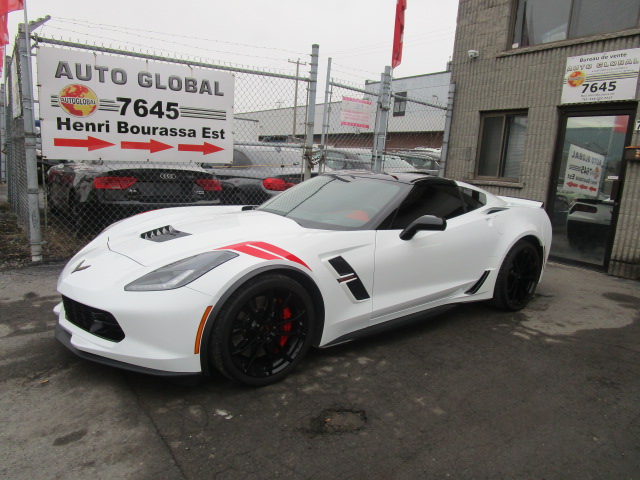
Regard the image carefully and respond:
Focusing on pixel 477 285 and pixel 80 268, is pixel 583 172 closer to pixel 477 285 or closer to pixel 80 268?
pixel 477 285

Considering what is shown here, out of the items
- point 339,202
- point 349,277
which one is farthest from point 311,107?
point 349,277

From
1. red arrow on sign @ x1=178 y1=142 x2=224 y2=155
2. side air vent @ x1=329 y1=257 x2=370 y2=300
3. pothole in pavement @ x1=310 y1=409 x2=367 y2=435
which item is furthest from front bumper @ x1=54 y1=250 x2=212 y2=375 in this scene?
red arrow on sign @ x1=178 y1=142 x2=224 y2=155

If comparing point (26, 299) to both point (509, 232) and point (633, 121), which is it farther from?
point (633, 121)

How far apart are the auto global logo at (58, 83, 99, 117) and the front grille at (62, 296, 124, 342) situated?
9.96ft

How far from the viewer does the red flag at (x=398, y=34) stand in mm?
7399

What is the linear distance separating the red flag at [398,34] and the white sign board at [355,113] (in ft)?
3.83

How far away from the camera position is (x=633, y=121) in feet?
19.2

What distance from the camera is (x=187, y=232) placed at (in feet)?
10.1

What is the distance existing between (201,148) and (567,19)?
18.5ft

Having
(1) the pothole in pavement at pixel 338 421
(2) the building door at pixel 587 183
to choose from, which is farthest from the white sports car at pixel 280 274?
(2) the building door at pixel 587 183

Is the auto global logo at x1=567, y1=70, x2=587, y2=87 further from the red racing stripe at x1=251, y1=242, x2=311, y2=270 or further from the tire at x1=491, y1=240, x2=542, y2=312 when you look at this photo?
the red racing stripe at x1=251, y1=242, x2=311, y2=270

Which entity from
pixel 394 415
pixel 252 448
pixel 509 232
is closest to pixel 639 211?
pixel 509 232

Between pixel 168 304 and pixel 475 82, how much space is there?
23.0 ft

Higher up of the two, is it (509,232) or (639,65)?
(639,65)
